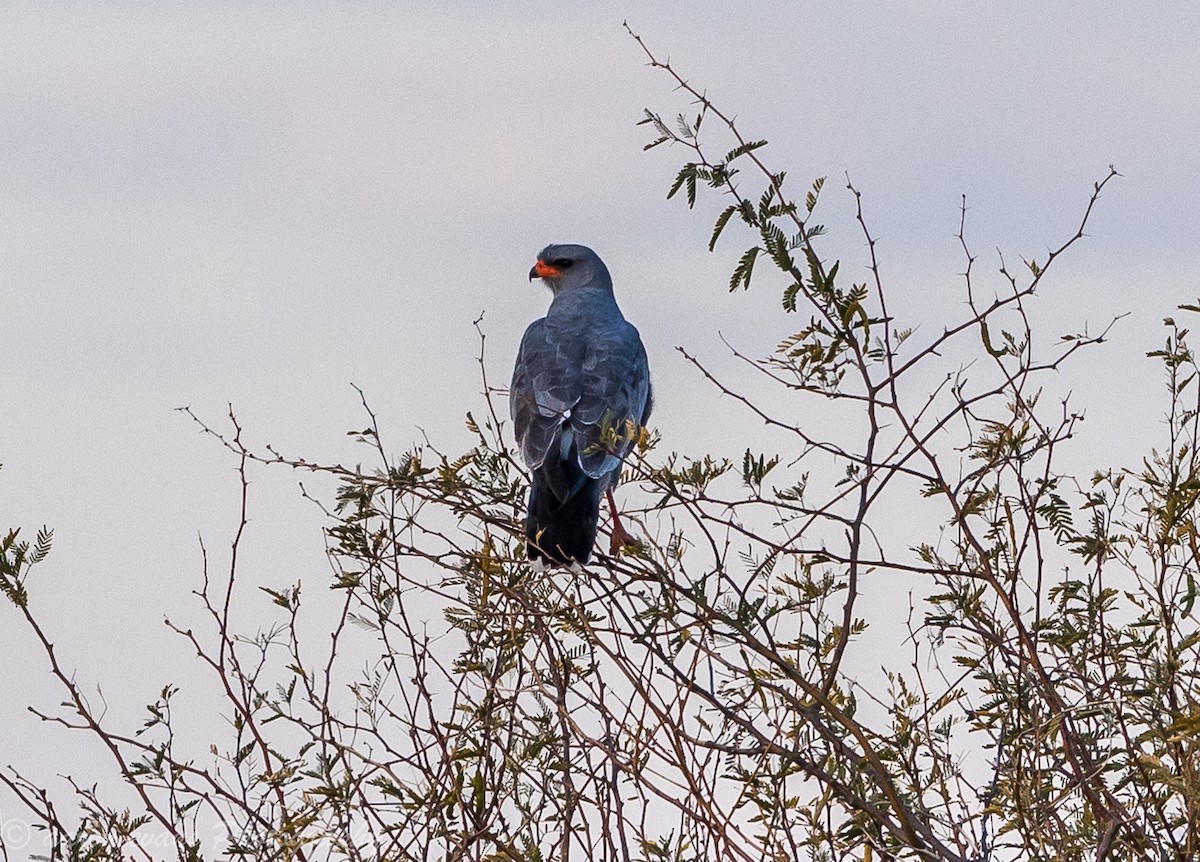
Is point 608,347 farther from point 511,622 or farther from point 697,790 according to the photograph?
point 697,790

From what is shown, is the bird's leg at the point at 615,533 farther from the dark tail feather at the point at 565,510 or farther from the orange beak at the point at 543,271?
the orange beak at the point at 543,271

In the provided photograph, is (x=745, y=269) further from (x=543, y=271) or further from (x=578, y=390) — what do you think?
(x=543, y=271)

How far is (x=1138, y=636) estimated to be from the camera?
12.9ft

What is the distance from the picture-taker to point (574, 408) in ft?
20.0

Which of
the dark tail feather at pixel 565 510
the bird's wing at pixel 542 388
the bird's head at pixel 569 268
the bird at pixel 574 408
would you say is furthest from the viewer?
the bird's head at pixel 569 268

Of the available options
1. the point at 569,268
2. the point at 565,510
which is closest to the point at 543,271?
the point at 569,268

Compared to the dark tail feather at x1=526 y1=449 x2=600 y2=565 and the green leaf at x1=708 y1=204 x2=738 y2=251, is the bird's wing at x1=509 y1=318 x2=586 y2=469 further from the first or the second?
the green leaf at x1=708 y1=204 x2=738 y2=251

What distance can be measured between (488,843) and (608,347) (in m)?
3.00

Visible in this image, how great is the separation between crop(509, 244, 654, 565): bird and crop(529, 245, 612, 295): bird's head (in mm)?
27

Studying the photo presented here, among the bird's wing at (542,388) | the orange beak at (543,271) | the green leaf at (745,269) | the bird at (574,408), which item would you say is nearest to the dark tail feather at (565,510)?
the bird at (574,408)

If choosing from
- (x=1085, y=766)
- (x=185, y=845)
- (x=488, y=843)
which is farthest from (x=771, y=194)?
(x=185, y=845)

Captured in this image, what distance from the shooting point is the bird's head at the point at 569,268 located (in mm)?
8000

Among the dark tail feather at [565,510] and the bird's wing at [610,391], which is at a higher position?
the bird's wing at [610,391]

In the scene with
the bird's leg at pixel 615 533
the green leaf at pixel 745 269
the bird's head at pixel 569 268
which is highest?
the bird's head at pixel 569 268
